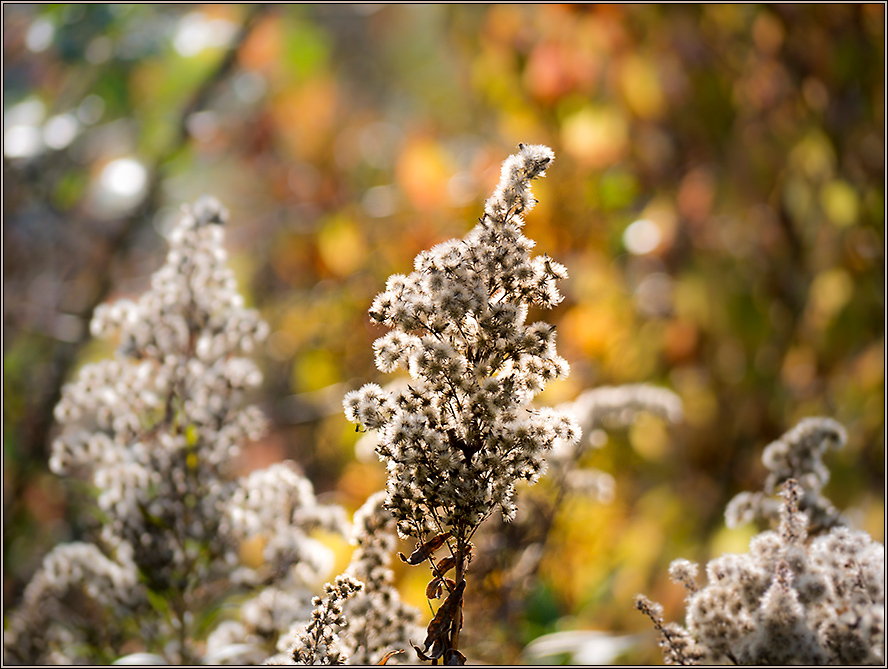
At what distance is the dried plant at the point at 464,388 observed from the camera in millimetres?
462

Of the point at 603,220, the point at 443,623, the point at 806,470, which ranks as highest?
the point at 603,220

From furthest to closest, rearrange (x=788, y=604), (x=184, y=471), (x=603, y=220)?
(x=603, y=220) → (x=184, y=471) → (x=788, y=604)

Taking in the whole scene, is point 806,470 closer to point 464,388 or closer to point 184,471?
point 464,388

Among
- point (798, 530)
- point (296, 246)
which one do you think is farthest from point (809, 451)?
point (296, 246)

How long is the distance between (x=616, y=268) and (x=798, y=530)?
5.69 feet

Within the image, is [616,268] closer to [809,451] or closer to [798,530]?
[809,451]

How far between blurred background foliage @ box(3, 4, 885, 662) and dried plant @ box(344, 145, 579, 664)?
78cm

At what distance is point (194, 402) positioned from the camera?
0.76m

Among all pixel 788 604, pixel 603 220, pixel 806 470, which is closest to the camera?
pixel 788 604

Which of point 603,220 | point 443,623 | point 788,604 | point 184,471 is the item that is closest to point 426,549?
point 443,623

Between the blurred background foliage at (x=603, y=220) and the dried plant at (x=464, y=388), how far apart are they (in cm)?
78

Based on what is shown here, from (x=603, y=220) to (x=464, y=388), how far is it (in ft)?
5.27

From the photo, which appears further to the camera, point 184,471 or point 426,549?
point 184,471

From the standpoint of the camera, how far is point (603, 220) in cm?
197
